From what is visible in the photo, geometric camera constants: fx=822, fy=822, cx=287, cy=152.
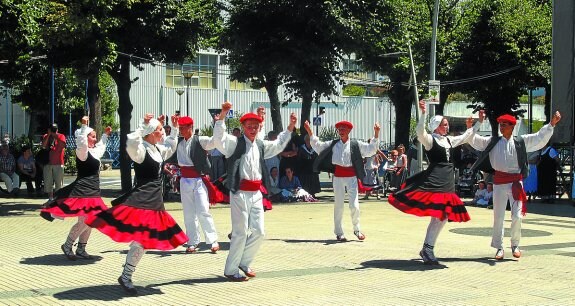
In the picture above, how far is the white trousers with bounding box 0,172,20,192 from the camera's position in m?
22.8

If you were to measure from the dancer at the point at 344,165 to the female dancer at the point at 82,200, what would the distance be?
385 centimetres

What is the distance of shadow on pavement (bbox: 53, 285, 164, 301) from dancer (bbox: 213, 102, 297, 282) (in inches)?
44.7

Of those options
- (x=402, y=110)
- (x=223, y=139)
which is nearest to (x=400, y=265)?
(x=223, y=139)

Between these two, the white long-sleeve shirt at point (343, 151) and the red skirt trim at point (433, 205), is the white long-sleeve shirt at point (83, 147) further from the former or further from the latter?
the red skirt trim at point (433, 205)

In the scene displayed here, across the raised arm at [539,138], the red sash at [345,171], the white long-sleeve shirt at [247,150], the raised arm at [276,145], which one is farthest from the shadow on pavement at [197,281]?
the raised arm at [539,138]

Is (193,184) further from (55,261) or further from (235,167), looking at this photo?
(235,167)

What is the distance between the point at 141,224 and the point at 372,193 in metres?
16.1

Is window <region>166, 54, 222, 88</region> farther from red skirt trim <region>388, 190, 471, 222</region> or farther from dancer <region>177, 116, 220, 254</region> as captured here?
red skirt trim <region>388, 190, 471, 222</region>

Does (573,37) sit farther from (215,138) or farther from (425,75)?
(215,138)

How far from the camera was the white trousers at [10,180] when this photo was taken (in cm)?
2275

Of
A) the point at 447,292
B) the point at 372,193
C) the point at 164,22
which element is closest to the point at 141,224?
the point at 447,292

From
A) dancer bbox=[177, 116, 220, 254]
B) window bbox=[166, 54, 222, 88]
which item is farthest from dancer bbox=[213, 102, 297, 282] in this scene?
window bbox=[166, 54, 222, 88]

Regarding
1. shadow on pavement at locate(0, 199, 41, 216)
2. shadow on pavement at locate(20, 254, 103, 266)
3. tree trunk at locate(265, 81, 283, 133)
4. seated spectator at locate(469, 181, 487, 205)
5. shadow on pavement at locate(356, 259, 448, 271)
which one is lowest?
shadow on pavement at locate(0, 199, 41, 216)

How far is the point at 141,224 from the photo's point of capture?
28.8 feet
